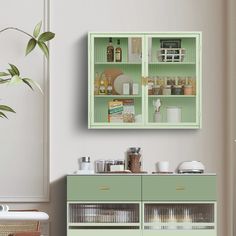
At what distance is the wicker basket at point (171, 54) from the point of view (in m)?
5.81

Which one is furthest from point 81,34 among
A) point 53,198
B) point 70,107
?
point 53,198

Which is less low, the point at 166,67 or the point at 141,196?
the point at 166,67

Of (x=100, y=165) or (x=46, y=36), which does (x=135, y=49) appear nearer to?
(x=46, y=36)

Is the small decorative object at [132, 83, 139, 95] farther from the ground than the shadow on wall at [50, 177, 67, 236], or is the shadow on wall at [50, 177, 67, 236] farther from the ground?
the small decorative object at [132, 83, 139, 95]

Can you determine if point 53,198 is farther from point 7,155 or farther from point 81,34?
point 81,34

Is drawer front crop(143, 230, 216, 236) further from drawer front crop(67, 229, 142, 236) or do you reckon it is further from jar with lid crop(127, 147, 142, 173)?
jar with lid crop(127, 147, 142, 173)

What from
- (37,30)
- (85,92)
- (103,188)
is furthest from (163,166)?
(37,30)

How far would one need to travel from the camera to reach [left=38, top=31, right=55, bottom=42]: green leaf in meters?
5.41

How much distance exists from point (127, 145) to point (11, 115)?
3.60 feet

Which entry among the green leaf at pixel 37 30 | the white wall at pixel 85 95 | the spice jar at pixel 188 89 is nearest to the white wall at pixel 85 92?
the white wall at pixel 85 95

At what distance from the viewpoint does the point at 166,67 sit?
231 inches

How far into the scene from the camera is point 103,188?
17.7ft

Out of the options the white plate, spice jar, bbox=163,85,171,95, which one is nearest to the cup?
spice jar, bbox=163,85,171,95

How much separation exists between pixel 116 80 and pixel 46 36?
0.79 metres
